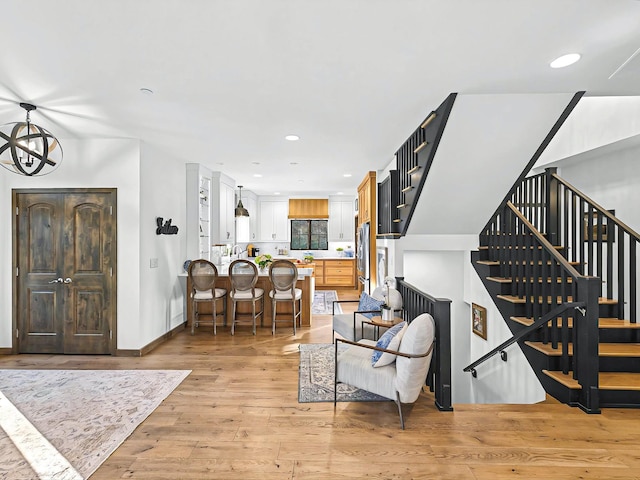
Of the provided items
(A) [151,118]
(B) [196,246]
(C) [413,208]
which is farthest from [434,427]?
(B) [196,246]

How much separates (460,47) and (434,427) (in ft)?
8.71

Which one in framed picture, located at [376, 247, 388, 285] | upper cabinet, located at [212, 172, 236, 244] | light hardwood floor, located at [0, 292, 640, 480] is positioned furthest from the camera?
upper cabinet, located at [212, 172, 236, 244]

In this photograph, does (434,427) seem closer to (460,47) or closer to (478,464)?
(478,464)

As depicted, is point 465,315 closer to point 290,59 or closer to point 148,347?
point 148,347

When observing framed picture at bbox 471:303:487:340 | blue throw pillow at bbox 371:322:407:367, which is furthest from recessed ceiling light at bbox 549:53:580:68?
framed picture at bbox 471:303:487:340

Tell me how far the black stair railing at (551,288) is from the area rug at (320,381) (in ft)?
5.17

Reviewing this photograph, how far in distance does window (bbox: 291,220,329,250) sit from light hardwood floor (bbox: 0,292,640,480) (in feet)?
23.6

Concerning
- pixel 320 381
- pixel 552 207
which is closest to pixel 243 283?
pixel 320 381

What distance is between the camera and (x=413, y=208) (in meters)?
4.49

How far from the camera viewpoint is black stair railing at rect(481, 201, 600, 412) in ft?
9.34

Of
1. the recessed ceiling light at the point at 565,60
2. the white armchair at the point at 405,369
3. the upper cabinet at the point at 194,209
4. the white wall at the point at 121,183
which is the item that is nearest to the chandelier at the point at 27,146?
the white wall at the point at 121,183

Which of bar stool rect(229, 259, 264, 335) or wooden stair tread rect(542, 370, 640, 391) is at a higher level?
bar stool rect(229, 259, 264, 335)

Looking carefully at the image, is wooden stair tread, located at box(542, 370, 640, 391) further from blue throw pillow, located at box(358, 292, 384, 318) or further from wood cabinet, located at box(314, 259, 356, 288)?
wood cabinet, located at box(314, 259, 356, 288)

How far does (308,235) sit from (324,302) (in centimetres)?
284
